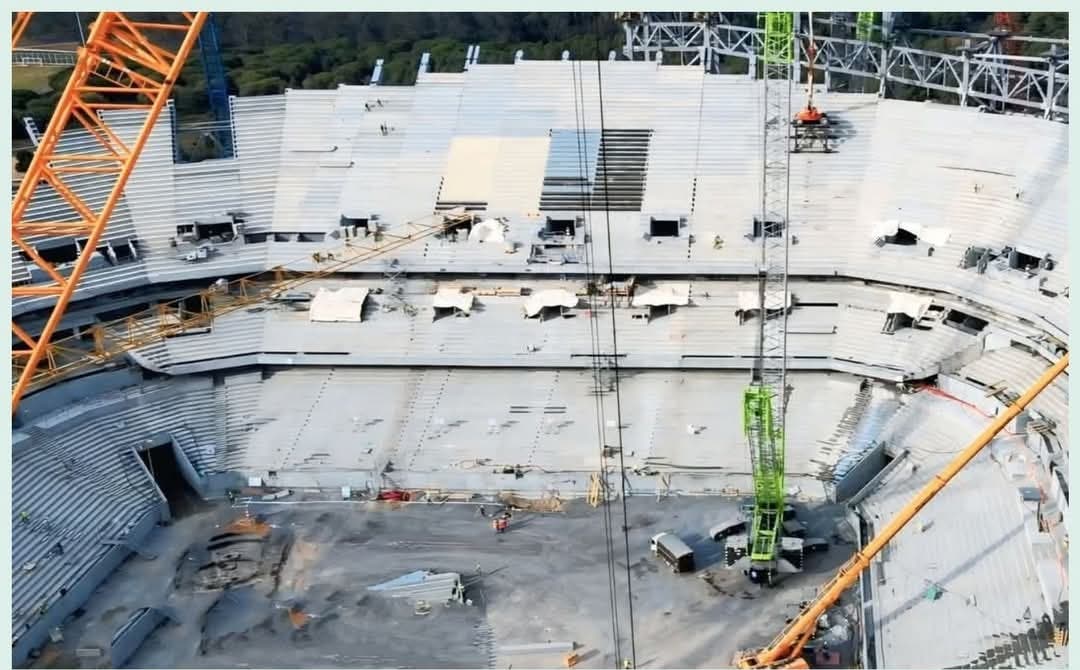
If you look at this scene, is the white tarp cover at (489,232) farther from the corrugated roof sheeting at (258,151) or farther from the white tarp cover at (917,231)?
the white tarp cover at (917,231)

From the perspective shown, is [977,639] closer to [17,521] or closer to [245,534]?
[245,534]

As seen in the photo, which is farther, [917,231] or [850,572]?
[917,231]

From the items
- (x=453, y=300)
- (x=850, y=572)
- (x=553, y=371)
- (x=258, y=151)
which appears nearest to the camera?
(x=850, y=572)

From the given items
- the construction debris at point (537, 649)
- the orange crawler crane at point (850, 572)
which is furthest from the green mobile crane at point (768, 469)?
the construction debris at point (537, 649)

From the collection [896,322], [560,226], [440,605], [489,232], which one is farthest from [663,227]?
[440,605]

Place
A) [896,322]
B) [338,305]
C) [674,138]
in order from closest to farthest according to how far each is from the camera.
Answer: [896,322], [338,305], [674,138]

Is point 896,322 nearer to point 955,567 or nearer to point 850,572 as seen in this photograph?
point 955,567
